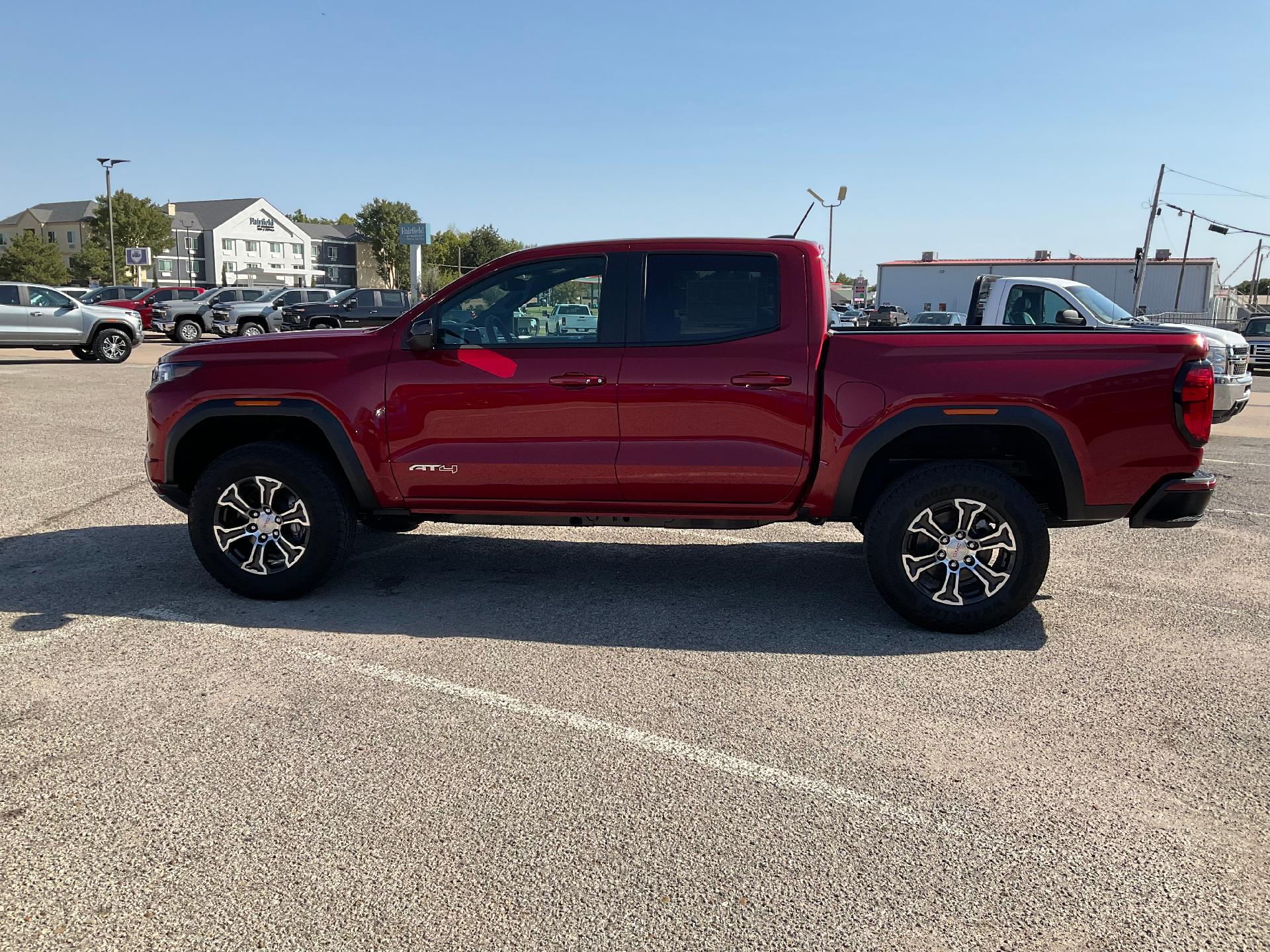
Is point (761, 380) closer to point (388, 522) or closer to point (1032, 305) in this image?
point (388, 522)

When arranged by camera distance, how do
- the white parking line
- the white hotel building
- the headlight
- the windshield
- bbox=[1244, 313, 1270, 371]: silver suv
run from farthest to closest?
the white hotel building → bbox=[1244, 313, 1270, 371]: silver suv → the windshield → the white parking line → the headlight

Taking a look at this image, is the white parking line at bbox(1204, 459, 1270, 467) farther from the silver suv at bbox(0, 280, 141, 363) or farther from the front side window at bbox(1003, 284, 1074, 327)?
the silver suv at bbox(0, 280, 141, 363)

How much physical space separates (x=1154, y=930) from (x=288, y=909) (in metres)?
2.26

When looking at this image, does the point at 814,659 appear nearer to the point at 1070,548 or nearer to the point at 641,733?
the point at 641,733

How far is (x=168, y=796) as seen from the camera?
3209 mm

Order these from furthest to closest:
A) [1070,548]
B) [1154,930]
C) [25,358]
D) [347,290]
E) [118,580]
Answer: [347,290], [25,358], [1070,548], [118,580], [1154,930]

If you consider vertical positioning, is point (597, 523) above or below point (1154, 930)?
above

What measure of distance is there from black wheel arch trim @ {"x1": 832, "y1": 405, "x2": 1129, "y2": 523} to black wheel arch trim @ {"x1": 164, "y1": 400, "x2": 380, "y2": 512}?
250cm

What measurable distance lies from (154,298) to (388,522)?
36032mm

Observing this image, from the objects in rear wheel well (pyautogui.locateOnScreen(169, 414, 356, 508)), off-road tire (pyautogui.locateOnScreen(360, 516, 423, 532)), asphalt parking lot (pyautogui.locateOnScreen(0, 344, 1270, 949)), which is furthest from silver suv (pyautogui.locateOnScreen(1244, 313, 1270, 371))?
rear wheel well (pyautogui.locateOnScreen(169, 414, 356, 508))

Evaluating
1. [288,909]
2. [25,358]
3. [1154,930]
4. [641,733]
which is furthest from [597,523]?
[25,358]

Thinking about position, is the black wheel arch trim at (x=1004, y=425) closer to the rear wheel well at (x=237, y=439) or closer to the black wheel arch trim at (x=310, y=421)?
the black wheel arch trim at (x=310, y=421)

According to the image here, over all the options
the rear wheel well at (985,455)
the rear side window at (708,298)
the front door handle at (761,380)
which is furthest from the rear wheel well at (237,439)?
the rear wheel well at (985,455)

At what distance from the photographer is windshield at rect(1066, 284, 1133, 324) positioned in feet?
38.6
